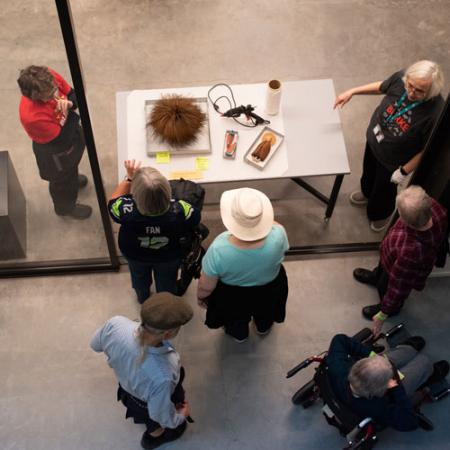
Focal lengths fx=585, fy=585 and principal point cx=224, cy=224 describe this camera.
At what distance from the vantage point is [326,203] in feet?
14.3

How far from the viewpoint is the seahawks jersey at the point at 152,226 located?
2948mm

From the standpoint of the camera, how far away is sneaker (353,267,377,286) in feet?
13.1

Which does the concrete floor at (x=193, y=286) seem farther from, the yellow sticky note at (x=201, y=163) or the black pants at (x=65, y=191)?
the yellow sticky note at (x=201, y=163)

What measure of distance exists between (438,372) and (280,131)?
182 centimetres

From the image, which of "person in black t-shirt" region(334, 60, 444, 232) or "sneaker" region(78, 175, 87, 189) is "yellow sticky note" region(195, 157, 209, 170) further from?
"person in black t-shirt" region(334, 60, 444, 232)

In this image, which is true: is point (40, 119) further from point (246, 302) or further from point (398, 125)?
point (398, 125)

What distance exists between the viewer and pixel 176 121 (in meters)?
3.75

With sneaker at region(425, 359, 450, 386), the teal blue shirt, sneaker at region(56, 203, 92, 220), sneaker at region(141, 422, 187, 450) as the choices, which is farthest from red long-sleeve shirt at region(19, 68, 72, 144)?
sneaker at region(425, 359, 450, 386)

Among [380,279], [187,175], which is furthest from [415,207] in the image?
[187,175]

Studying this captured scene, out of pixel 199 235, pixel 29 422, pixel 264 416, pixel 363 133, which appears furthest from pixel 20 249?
pixel 363 133

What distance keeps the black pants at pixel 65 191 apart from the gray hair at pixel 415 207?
75.0 inches

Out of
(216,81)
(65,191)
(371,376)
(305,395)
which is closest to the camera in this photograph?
(371,376)

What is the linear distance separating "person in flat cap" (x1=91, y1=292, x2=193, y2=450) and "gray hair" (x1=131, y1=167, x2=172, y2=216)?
0.48 metres

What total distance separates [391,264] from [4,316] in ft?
8.18
